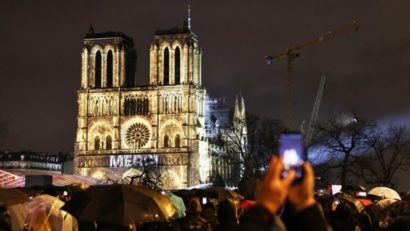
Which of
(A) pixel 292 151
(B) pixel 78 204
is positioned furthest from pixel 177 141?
(A) pixel 292 151

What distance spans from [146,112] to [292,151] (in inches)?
4135

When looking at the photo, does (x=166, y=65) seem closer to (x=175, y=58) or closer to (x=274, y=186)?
(x=175, y=58)

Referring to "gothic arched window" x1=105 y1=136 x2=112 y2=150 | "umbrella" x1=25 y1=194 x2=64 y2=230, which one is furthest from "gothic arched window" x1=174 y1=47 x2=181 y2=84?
"umbrella" x1=25 y1=194 x2=64 y2=230

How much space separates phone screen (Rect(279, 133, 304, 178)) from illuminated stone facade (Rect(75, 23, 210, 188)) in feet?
326

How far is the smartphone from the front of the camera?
13.9 ft

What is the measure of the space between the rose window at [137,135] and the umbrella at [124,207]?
96357 millimetres

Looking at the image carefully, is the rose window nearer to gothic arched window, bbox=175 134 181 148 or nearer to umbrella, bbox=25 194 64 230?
gothic arched window, bbox=175 134 181 148

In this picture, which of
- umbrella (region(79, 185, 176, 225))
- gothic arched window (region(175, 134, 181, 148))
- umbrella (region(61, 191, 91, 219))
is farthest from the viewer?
gothic arched window (region(175, 134, 181, 148))

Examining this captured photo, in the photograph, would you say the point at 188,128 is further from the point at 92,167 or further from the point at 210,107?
the point at 210,107

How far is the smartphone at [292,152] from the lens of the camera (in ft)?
13.9

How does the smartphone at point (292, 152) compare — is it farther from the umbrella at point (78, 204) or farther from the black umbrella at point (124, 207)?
the umbrella at point (78, 204)

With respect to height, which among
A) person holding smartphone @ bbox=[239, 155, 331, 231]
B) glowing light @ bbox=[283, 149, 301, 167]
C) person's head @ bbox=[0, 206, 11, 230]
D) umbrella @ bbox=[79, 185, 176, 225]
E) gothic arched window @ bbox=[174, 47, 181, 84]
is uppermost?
gothic arched window @ bbox=[174, 47, 181, 84]

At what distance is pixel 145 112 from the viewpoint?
4301 inches

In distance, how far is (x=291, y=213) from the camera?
4.71 meters
